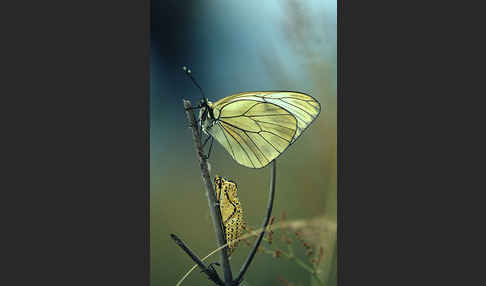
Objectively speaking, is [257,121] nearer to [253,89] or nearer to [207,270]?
[253,89]

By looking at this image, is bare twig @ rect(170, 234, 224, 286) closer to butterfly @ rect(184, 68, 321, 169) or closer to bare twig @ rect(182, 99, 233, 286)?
bare twig @ rect(182, 99, 233, 286)

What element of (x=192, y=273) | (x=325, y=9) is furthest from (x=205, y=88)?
(x=192, y=273)

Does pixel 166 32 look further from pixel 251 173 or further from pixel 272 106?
pixel 251 173

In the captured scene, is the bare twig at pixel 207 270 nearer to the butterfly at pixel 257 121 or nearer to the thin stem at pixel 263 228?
the thin stem at pixel 263 228

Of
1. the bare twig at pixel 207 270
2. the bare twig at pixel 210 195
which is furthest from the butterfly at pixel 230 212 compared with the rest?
the bare twig at pixel 207 270

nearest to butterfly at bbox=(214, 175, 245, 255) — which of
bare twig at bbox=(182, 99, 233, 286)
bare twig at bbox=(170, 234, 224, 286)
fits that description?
bare twig at bbox=(182, 99, 233, 286)
